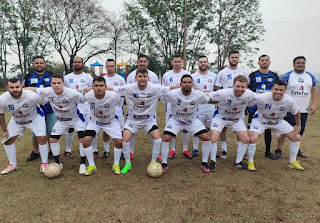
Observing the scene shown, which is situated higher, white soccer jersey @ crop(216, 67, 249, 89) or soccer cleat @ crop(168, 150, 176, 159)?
white soccer jersey @ crop(216, 67, 249, 89)

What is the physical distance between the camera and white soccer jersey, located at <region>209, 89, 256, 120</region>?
14.3 feet

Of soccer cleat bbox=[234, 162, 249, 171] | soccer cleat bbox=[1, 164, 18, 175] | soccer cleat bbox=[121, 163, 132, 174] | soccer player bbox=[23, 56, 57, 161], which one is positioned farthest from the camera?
soccer player bbox=[23, 56, 57, 161]

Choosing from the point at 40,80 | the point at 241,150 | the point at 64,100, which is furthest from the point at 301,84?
the point at 40,80

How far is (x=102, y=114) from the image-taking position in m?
4.34

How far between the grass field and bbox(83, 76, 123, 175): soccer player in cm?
62

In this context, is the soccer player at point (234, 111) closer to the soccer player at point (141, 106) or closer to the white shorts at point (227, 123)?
the white shorts at point (227, 123)

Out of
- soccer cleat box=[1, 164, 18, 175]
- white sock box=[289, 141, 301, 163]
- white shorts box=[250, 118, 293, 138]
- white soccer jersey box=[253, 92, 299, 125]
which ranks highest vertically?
white soccer jersey box=[253, 92, 299, 125]

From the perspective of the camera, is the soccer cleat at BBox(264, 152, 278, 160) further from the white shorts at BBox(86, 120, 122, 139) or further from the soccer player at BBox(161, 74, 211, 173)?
the white shorts at BBox(86, 120, 122, 139)

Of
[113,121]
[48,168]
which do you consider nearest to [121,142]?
[113,121]

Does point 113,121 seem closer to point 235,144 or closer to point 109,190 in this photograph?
point 109,190

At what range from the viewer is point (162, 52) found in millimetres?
29312

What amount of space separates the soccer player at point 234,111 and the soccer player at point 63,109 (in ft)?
9.08

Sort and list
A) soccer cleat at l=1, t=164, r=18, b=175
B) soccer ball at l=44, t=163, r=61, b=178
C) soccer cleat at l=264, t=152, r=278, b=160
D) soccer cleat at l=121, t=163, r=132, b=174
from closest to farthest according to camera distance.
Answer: soccer ball at l=44, t=163, r=61, b=178 < soccer cleat at l=1, t=164, r=18, b=175 < soccer cleat at l=121, t=163, r=132, b=174 < soccer cleat at l=264, t=152, r=278, b=160

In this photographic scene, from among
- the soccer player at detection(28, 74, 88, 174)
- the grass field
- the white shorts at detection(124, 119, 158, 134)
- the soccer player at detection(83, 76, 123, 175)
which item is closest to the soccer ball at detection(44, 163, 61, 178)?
the grass field
